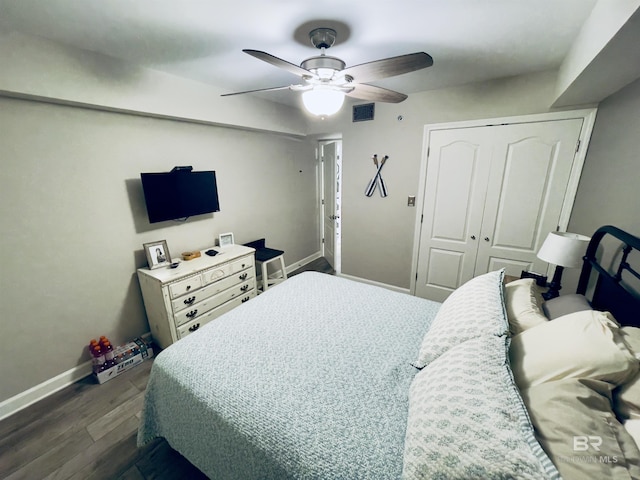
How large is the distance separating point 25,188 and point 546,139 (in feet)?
13.5

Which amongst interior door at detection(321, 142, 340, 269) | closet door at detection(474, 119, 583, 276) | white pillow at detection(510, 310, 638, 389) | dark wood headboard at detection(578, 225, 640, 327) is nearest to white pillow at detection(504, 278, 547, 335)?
white pillow at detection(510, 310, 638, 389)

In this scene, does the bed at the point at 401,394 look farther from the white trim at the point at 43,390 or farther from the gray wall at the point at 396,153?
the gray wall at the point at 396,153

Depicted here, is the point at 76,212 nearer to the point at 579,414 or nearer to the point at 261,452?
the point at 261,452

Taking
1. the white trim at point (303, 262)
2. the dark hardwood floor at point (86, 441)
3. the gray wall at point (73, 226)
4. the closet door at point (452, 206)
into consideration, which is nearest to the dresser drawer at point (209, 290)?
the gray wall at point (73, 226)

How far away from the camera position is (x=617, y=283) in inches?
47.6

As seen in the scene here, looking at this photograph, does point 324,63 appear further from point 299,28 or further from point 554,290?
point 554,290

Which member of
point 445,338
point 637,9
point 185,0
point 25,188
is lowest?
point 445,338

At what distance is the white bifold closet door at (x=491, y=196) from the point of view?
2.37 meters

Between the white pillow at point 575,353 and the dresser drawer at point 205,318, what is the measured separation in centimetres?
237

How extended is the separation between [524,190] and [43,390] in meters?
4.37

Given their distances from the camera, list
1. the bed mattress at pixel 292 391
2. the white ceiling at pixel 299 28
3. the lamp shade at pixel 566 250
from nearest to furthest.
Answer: the bed mattress at pixel 292 391
the white ceiling at pixel 299 28
the lamp shade at pixel 566 250

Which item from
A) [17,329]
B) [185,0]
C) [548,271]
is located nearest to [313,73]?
[185,0]

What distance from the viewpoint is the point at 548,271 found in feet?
8.39

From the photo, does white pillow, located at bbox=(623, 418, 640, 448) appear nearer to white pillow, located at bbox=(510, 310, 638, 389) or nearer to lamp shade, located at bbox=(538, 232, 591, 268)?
white pillow, located at bbox=(510, 310, 638, 389)
